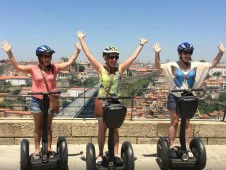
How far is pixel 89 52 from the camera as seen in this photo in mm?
4742

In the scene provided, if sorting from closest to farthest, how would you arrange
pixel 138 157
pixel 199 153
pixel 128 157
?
pixel 128 157
pixel 199 153
pixel 138 157

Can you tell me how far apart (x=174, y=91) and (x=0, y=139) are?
347cm

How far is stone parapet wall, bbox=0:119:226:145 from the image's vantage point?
607 centimetres

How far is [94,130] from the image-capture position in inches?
243

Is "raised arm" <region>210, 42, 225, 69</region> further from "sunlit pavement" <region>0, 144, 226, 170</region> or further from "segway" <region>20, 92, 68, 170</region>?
"segway" <region>20, 92, 68, 170</region>

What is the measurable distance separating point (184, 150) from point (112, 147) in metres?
1.16

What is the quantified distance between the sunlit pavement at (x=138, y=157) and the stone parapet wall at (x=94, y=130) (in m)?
0.15

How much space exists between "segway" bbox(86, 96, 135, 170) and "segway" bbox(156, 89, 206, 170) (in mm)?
630

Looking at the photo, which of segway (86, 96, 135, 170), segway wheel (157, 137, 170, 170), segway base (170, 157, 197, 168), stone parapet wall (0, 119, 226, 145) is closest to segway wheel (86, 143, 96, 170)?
segway (86, 96, 135, 170)

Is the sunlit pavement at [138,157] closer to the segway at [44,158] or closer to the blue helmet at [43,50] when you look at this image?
the segway at [44,158]

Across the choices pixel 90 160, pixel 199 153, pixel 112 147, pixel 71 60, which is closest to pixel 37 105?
pixel 71 60

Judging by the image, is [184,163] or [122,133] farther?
[122,133]

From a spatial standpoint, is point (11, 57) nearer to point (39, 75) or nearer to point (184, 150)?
point (39, 75)

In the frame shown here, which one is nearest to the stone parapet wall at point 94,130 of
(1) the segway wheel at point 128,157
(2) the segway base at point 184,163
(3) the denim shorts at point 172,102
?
(3) the denim shorts at point 172,102
